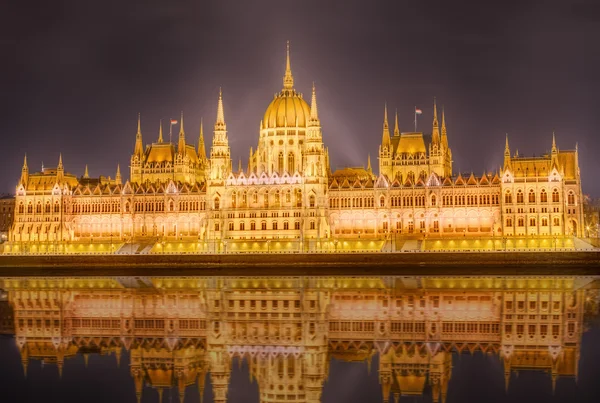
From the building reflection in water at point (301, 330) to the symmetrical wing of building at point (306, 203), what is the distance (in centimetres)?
4121

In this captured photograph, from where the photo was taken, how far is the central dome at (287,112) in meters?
118

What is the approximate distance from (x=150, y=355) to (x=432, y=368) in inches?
407

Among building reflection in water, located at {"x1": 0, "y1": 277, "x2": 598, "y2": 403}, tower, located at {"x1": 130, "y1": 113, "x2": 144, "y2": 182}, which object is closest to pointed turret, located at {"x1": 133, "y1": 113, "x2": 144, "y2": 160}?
tower, located at {"x1": 130, "y1": 113, "x2": 144, "y2": 182}

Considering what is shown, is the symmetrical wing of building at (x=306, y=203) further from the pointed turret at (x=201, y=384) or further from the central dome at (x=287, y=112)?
the pointed turret at (x=201, y=384)

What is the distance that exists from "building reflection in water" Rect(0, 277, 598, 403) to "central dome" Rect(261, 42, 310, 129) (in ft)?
192

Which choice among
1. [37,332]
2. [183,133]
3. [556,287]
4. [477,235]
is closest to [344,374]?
[37,332]

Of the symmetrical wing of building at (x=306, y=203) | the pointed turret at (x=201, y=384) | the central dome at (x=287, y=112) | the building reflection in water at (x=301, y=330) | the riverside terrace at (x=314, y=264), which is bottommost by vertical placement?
the pointed turret at (x=201, y=384)

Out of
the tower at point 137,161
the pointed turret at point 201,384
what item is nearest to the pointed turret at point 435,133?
the tower at point 137,161

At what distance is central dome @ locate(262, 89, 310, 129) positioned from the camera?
11756 centimetres

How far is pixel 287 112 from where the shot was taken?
118 meters

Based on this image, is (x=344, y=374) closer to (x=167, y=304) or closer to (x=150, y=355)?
(x=150, y=355)

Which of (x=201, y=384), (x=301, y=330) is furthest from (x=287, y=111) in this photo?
(x=201, y=384)

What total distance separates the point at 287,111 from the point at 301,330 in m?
83.5

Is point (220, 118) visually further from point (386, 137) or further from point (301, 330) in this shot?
point (301, 330)
